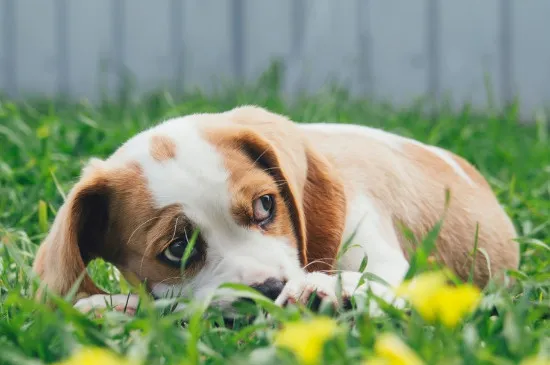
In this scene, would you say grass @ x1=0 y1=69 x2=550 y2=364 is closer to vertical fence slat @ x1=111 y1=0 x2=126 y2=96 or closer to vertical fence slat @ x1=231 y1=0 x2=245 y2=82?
vertical fence slat @ x1=111 y1=0 x2=126 y2=96

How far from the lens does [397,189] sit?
378 cm

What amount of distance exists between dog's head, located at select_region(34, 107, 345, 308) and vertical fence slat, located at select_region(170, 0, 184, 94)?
17.3ft

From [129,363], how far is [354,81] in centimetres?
704

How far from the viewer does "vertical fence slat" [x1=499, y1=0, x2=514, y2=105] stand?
28.0 ft

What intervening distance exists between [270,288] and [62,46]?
657 centimetres

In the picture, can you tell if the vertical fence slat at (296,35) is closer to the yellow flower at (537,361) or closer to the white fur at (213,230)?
the white fur at (213,230)

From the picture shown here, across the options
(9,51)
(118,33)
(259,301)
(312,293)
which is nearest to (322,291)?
(312,293)

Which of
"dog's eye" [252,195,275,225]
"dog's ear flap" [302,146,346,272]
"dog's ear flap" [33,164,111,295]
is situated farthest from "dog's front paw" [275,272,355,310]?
"dog's ear flap" [33,164,111,295]

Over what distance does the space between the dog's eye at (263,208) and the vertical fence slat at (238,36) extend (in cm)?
568

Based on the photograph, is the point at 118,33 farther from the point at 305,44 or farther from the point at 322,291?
the point at 322,291

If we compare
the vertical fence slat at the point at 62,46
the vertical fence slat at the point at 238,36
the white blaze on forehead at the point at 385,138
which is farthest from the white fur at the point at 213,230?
the vertical fence slat at the point at 62,46

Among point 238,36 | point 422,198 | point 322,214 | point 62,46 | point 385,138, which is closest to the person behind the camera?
point 322,214

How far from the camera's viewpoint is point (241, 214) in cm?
304

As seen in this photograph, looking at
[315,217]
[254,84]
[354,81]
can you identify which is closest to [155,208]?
[315,217]
